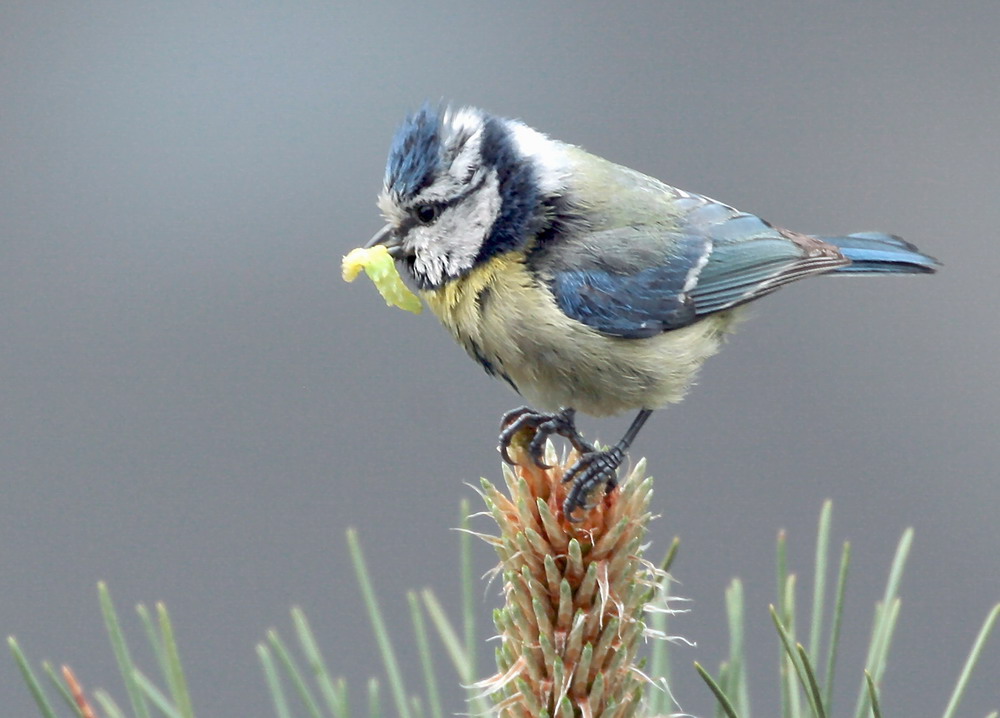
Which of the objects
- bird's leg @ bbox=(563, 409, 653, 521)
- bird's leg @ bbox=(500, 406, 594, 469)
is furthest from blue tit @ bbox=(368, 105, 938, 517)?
bird's leg @ bbox=(563, 409, 653, 521)

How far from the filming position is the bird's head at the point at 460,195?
46.4 inches

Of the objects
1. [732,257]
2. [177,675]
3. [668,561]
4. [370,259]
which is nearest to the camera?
[177,675]

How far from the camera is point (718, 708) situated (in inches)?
31.8

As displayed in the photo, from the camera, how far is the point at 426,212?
1.20 meters

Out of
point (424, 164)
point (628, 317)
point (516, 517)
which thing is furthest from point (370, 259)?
point (516, 517)

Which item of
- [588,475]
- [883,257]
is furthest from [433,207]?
[883,257]

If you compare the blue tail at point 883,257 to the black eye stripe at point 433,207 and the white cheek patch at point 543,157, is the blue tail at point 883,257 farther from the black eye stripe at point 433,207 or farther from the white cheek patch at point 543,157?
the black eye stripe at point 433,207

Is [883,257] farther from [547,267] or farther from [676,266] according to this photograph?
[547,267]

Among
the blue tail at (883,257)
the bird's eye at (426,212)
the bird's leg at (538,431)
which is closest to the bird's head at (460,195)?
the bird's eye at (426,212)

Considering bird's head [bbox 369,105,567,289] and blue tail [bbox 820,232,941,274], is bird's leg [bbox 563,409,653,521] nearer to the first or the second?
bird's head [bbox 369,105,567,289]

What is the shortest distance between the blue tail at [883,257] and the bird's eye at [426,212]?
0.55m

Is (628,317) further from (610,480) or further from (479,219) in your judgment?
(610,480)

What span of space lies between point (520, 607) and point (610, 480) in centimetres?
12

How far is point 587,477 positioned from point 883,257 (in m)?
0.80
